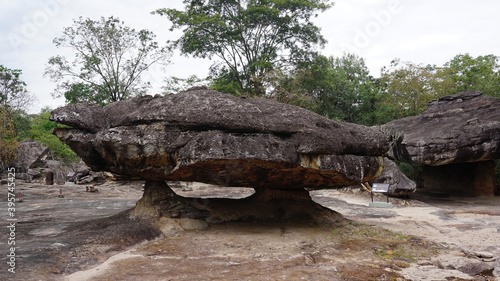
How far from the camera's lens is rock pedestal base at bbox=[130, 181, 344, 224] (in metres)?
8.16

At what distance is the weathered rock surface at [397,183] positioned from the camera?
14641 millimetres

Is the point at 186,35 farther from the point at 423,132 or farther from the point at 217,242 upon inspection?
the point at 217,242

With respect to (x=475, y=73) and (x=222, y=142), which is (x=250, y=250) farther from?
(x=475, y=73)

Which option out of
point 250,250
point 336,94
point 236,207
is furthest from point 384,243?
point 336,94

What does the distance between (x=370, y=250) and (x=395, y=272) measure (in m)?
1.29

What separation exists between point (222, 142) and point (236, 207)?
2885 mm

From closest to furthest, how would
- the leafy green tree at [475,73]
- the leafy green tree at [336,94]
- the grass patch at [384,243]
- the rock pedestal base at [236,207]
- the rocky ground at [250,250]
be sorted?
the rocky ground at [250,250] → the grass patch at [384,243] → the rock pedestal base at [236,207] → the leafy green tree at [475,73] → the leafy green tree at [336,94]

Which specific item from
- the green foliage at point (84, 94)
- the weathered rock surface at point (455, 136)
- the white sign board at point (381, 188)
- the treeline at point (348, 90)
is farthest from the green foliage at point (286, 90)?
the green foliage at point (84, 94)

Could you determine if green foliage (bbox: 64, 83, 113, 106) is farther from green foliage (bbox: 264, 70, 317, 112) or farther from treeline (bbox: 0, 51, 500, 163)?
green foliage (bbox: 264, 70, 317, 112)

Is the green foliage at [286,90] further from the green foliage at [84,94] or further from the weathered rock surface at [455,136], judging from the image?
the green foliage at [84,94]

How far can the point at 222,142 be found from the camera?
6633 millimetres

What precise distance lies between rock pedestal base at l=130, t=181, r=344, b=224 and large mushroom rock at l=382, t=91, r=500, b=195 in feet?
25.1

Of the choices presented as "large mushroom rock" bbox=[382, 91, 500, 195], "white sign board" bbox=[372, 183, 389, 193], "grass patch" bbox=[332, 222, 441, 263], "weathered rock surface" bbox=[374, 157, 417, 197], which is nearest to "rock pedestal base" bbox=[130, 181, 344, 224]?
"grass patch" bbox=[332, 222, 441, 263]

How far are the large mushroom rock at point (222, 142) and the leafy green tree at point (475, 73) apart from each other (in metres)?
17.4
